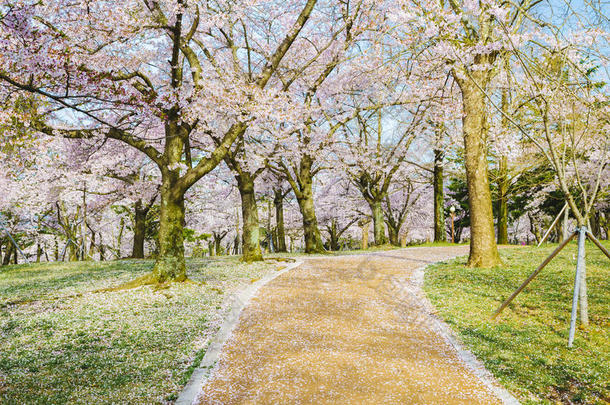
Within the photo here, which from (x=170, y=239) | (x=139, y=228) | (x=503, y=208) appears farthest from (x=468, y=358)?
(x=503, y=208)

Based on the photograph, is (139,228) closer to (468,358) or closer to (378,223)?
(378,223)

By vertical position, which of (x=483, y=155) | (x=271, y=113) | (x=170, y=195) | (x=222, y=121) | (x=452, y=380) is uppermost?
(x=222, y=121)

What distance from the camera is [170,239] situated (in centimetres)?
1242

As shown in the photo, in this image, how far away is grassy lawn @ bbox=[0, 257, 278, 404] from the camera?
5.58 meters

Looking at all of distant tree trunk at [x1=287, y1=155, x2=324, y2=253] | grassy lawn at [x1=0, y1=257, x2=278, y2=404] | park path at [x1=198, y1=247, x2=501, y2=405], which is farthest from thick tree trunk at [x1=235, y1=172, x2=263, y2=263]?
park path at [x1=198, y1=247, x2=501, y2=405]

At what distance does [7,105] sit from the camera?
366 inches

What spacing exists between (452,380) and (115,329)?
21.4 feet

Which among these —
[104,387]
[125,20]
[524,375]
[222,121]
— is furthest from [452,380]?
[222,121]

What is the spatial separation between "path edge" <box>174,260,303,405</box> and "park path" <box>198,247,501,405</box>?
0.13 meters

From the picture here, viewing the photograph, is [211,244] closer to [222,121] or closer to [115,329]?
[222,121]

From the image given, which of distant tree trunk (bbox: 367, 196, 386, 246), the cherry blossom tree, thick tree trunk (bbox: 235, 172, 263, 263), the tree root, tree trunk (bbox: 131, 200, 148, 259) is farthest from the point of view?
distant tree trunk (bbox: 367, 196, 386, 246)

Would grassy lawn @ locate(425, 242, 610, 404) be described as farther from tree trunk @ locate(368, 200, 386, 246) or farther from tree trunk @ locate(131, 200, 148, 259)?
tree trunk @ locate(131, 200, 148, 259)

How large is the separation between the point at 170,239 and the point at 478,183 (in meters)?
10.5

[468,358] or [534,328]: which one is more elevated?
[534,328]
